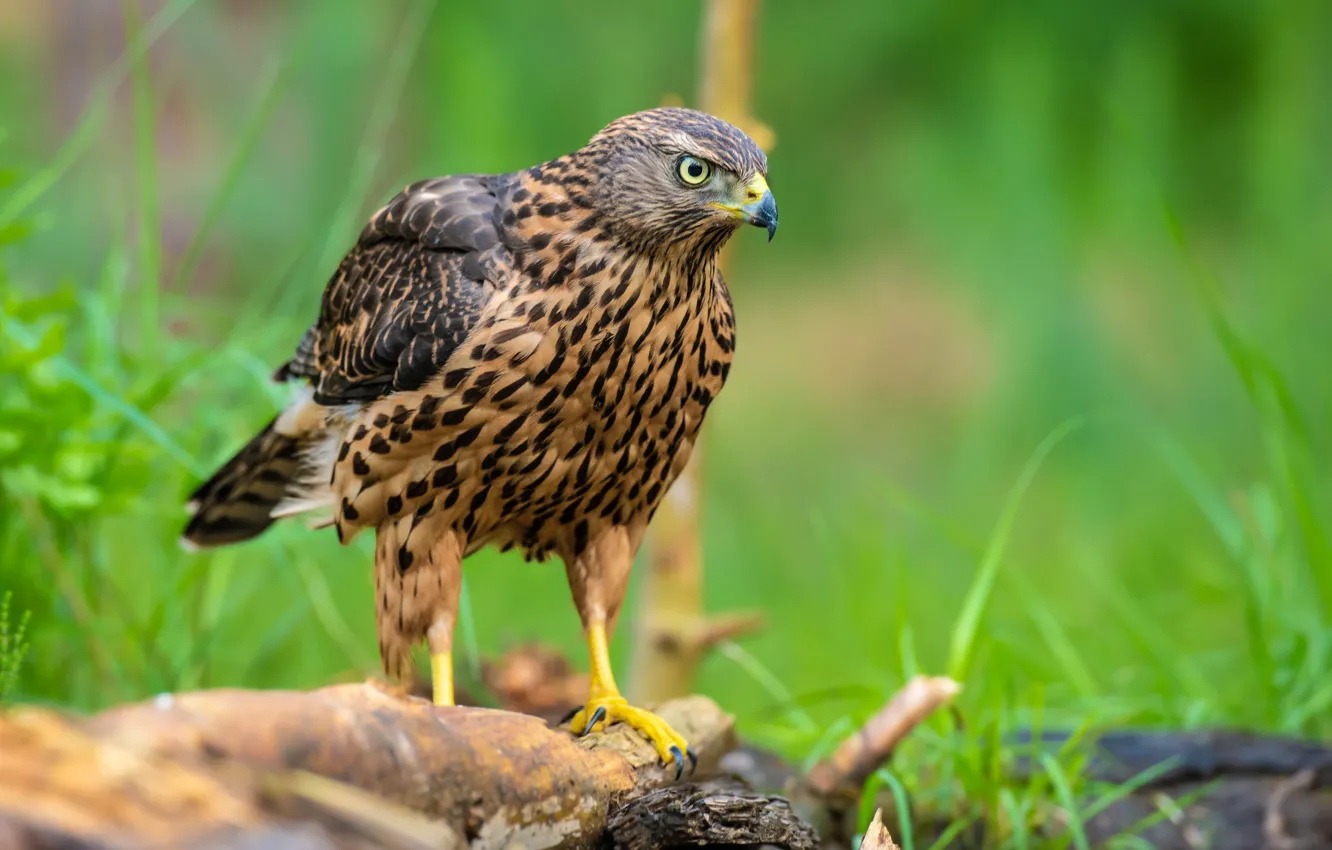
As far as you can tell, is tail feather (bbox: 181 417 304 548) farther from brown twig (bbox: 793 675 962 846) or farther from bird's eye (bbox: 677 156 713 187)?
brown twig (bbox: 793 675 962 846)

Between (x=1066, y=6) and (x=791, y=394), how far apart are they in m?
2.98

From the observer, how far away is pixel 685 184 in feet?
9.11

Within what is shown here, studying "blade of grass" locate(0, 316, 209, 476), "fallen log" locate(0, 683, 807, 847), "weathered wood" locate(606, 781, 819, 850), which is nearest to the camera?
"fallen log" locate(0, 683, 807, 847)

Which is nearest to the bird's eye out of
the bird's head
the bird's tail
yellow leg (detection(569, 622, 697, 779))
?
the bird's head

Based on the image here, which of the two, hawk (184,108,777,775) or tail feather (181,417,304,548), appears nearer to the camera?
hawk (184,108,777,775)

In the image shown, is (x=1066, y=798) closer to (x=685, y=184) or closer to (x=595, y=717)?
(x=595, y=717)

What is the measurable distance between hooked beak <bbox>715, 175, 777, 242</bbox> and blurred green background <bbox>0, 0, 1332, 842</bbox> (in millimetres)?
1022

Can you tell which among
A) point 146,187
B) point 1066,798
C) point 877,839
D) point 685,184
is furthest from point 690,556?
point 877,839

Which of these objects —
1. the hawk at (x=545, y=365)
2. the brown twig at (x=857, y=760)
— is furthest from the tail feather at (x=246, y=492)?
the brown twig at (x=857, y=760)

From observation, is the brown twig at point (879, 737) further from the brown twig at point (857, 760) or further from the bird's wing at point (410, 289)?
the bird's wing at point (410, 289)

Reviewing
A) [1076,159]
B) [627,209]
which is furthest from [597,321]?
[1076,159]

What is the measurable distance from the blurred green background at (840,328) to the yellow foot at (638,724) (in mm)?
759

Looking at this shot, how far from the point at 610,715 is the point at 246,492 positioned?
135cm

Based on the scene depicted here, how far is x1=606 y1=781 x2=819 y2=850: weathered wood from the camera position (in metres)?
2.22
